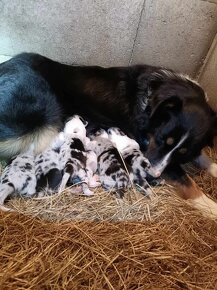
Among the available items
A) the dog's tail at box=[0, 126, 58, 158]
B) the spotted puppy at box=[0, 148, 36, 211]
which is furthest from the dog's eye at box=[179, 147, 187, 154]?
the spotted puppy at box=[0, 148, 36, 211]

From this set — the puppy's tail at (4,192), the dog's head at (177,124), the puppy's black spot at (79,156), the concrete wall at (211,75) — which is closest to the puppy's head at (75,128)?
the puppy's black spot at (79,156)

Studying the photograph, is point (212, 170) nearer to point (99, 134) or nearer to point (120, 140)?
point (120, 140)

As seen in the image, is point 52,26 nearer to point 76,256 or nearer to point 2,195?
point 2,195

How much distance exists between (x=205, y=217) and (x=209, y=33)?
2226 millimetres

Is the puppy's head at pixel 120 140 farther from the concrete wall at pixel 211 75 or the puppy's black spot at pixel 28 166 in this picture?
the concrete wall at pixel 211 75

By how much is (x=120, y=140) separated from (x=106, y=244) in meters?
1.15

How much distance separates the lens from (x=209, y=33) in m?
4.13

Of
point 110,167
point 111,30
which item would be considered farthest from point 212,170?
point 111,30

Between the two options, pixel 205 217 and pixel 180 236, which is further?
pixel 205 217

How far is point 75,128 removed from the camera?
3.30 m

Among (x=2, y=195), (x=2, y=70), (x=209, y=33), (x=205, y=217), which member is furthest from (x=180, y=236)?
(x=209, y=33)

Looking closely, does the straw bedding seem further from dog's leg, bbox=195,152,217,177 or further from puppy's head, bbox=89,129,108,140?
dog's leg, bbox=195,152,217,177

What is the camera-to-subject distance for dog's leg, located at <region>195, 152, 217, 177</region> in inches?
153

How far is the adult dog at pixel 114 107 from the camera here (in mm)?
3225
